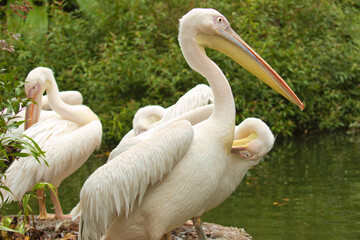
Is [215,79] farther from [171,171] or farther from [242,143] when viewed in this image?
[171,171]

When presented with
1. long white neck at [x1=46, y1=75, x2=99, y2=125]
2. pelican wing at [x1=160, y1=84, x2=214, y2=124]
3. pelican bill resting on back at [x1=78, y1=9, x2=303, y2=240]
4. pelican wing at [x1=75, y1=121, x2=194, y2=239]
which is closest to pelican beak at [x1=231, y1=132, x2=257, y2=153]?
pelican bill resting on back at [x1=78, y1=9, x2=303, y2=240]

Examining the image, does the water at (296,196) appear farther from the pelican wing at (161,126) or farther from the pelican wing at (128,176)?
the pelican wing at (128,176)

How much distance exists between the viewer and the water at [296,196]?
5.45 m

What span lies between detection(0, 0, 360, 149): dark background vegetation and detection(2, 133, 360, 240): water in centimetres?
113

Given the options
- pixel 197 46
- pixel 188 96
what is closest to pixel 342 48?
pixel 188 96

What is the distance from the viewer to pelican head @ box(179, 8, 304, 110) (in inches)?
153

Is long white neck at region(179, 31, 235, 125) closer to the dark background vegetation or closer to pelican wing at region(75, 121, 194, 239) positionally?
pelican wing at region(75, 121, 194, 239)

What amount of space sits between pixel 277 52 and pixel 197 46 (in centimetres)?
623

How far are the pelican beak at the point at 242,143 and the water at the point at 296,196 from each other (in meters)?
1.33

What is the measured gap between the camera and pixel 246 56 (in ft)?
13.1

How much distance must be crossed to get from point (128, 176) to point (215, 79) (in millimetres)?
912

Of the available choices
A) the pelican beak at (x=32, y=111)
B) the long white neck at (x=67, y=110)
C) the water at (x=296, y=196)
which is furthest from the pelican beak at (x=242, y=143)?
the pelican beak at (x=32, y=111)

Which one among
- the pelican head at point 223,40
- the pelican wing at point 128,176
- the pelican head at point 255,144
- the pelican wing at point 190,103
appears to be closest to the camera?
the pelican wing at point 128,176

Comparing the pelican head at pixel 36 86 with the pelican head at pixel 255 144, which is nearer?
the pelican head at pixel 255 144
